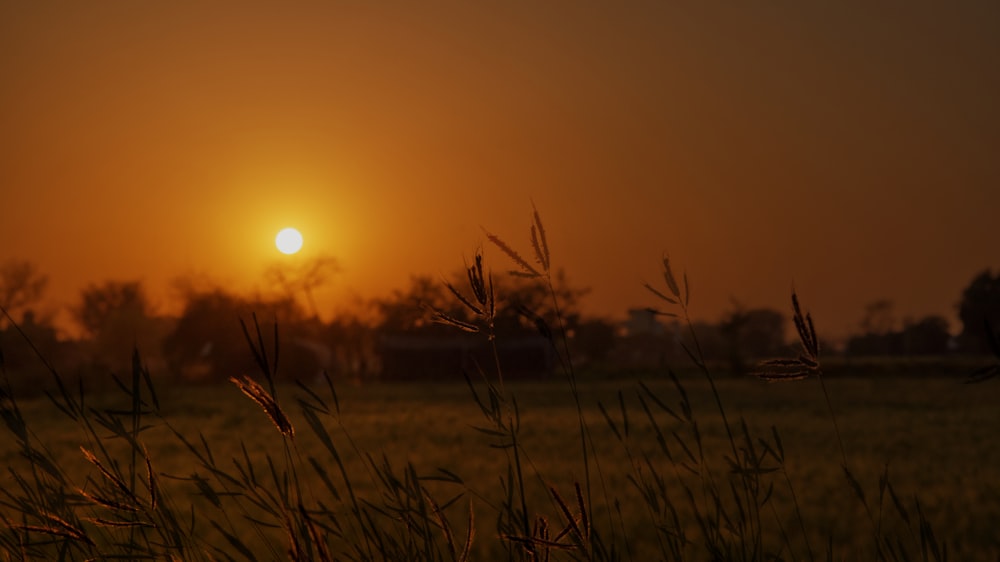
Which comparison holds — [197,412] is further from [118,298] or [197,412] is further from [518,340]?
[118,298]

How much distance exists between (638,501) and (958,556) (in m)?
3.39

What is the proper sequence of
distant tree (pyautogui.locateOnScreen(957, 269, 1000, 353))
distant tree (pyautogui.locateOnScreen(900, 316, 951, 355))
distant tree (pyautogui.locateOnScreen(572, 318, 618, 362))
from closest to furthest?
distant tree (pyautogui.locateOnScreen(957, 269, 1000, 353)) < distant tree (pyautogui.locateOnScreen(572, 318, 618, 362)) < distant tree (pyautogui.locateOnScreen(900, 316, 951, 355))

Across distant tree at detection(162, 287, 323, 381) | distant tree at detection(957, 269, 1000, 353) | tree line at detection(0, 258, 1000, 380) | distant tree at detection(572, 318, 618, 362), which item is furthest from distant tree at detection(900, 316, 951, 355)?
distant tree at detection(162, 287, 323, 381)

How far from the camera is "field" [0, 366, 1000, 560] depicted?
11.5 feet

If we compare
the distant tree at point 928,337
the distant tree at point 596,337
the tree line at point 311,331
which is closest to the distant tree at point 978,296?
the tree line at point 311,331

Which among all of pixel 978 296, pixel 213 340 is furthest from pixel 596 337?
pixel 213 340

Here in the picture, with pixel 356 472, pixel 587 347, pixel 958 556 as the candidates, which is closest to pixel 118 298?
pixel 587 347

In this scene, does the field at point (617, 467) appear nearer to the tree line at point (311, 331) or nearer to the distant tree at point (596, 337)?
the tree line at point (311, 331)

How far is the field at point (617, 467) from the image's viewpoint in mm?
3508

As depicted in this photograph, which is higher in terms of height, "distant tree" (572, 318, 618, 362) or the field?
"distant tree" (572, 318, 618, 362)

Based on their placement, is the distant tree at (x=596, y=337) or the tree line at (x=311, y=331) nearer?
the tree line at (x=311, y=331)

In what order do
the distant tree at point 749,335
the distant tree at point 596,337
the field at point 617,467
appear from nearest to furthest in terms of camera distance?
the field at point 617,467 < the distant tree at point 749,335 < the distant tree at point 596,337

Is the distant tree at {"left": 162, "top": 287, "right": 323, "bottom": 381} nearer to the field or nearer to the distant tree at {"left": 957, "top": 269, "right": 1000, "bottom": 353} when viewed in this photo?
the field

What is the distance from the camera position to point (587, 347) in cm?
10238
